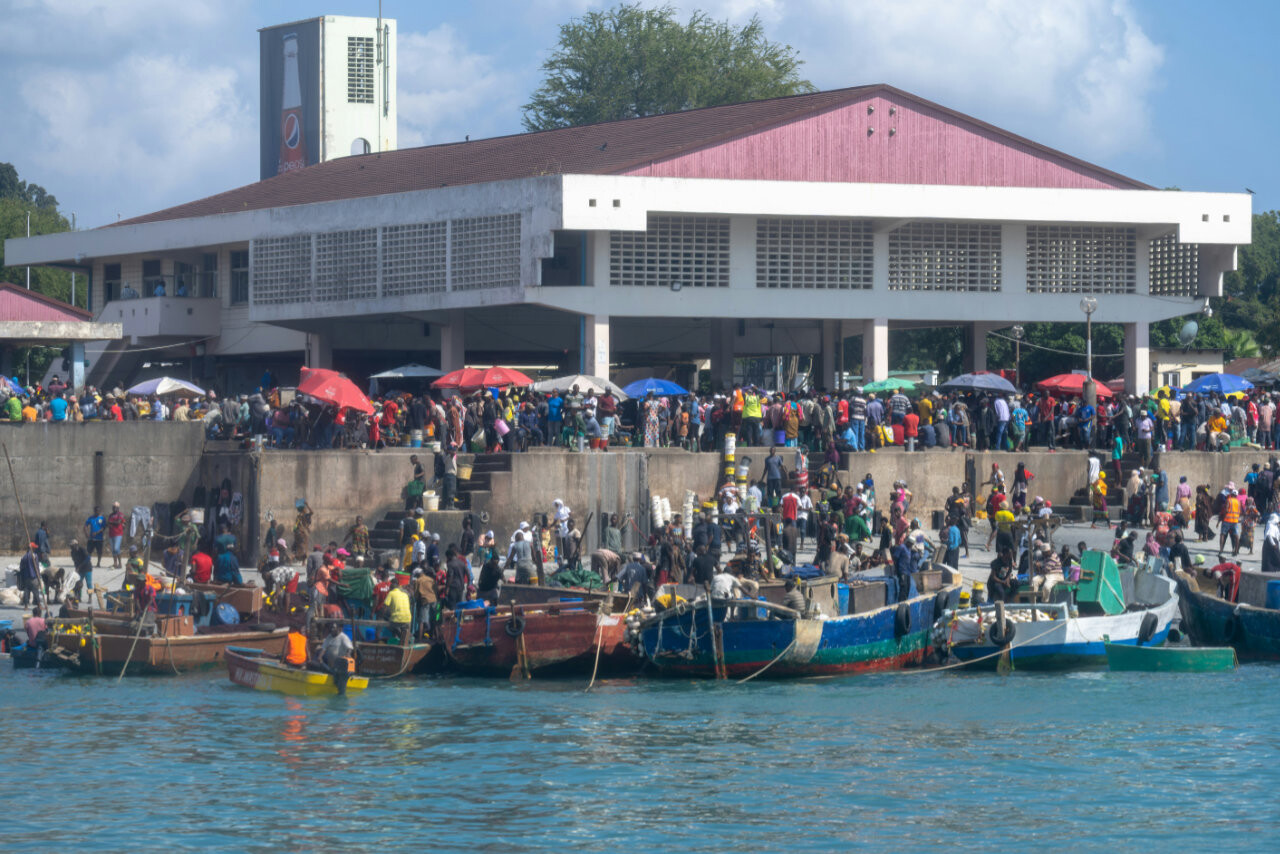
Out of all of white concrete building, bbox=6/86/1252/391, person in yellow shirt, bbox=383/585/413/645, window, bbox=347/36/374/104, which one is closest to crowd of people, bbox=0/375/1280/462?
white concrete building, bbox=6/86/1252/391

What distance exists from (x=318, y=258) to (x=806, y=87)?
3891 cm

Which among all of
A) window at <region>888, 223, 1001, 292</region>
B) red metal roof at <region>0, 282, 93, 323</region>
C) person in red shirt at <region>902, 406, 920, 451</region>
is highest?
window at <region>888, 223, 1001, 292</region>

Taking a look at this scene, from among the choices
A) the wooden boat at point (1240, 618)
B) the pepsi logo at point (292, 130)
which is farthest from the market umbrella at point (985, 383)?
the pepsi logo at point (292, 130)

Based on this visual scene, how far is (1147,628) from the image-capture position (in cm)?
3117

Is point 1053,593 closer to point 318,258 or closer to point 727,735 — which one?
point 727,735

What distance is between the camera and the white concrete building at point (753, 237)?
149 ft

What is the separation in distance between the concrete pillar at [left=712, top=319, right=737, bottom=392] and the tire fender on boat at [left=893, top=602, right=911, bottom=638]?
22.8 meters

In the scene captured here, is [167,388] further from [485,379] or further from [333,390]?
[485,379]

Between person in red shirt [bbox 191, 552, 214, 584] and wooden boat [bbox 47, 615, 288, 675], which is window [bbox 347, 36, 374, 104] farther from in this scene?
wooden boat [bbox 47, 615, 288, 675]

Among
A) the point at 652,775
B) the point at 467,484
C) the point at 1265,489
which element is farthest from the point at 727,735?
the point at 1265,489

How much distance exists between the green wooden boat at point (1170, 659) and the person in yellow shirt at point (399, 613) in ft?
37.2

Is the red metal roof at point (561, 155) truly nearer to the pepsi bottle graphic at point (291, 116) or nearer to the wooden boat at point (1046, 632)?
the pepsi bottle graphic at point (291, 116)

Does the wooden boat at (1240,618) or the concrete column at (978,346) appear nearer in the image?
the wooden boat at (1240,618)

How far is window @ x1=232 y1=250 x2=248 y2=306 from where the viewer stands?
56.0 m
